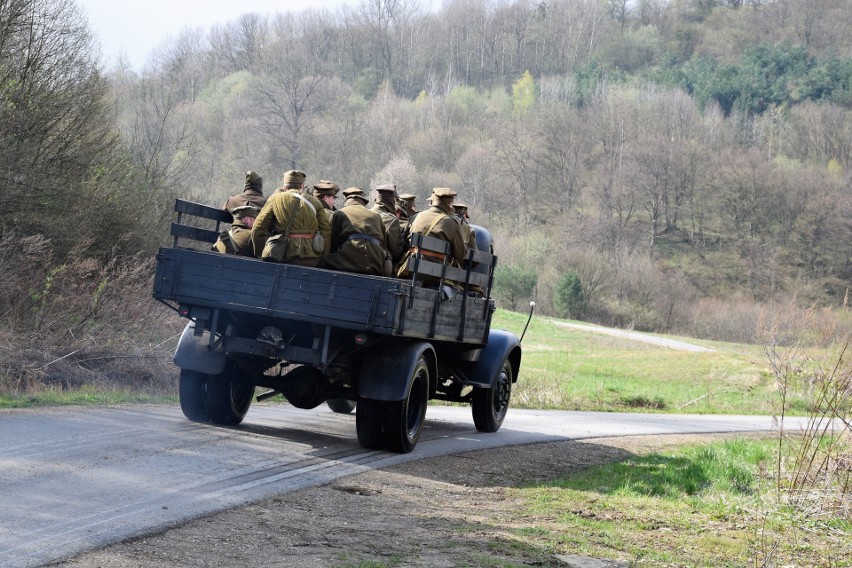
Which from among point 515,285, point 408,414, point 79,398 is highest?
point 515,285

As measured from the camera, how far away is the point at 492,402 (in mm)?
14641

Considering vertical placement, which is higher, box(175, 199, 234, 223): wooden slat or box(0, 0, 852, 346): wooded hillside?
box(0, 0, 852, 346): wooded hillside

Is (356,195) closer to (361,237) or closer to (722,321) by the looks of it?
(361,237)

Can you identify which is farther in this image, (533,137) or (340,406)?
(533,137)

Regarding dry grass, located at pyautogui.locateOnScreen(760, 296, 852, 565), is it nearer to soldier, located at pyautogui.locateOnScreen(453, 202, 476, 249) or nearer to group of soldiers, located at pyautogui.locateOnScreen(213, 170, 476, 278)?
soldier, located at pyautogui.locateOnScreen(453, 202, 476, 249)

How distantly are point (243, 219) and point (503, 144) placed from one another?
85.3 m

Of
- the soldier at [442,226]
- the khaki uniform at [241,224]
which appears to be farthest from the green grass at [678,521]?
the khaki uniform at [241,224]

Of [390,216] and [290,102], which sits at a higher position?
[290,102]

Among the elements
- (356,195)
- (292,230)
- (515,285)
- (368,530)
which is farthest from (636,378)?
(368,530)

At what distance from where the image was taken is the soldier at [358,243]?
1163cm

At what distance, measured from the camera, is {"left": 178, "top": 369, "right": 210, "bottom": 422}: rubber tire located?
39.5 ft

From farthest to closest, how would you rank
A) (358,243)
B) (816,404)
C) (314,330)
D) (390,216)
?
(390,216), (358,243), (314,330), (816,404)

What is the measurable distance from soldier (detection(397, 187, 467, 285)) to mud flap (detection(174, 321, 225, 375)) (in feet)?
6.84

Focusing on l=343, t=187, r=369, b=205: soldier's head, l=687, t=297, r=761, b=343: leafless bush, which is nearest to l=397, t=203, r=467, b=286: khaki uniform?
l=343, t=187, r=369, b=205: soldier's head
